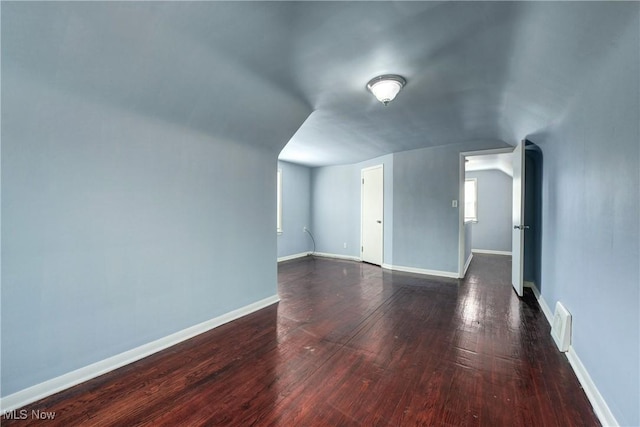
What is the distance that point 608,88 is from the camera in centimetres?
157

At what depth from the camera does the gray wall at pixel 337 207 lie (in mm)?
6125

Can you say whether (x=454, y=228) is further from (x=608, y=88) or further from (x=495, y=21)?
(x=495, y=21)

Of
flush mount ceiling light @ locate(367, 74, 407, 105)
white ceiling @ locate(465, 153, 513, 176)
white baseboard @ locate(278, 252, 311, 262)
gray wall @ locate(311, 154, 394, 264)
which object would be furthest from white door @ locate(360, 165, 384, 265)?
flush mount ceiling light @ locate(367, 74, 407, 105)

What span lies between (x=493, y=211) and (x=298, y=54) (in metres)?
7.18

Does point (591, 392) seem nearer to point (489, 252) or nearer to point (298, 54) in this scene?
point (298, 54)

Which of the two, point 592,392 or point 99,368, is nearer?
point 592,392

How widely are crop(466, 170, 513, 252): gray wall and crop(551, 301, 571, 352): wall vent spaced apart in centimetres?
536

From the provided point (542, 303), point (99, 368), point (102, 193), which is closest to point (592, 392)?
point (542, 303)

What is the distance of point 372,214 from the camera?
567 centimetres

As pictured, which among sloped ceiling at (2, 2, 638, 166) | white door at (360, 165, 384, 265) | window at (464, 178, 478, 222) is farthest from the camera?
window at (464, 178, 478, 222)

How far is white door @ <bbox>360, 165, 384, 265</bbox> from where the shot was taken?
546 centimetres

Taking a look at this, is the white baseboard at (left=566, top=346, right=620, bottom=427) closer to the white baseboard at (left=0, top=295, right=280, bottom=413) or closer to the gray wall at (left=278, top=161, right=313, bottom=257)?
the white baseboard at (left=0, top=295, right=280, bottom=413)

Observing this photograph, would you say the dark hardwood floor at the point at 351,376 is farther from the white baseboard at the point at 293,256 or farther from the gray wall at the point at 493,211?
the gray wall at the point at 493,211

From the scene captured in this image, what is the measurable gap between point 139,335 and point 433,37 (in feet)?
9.58
